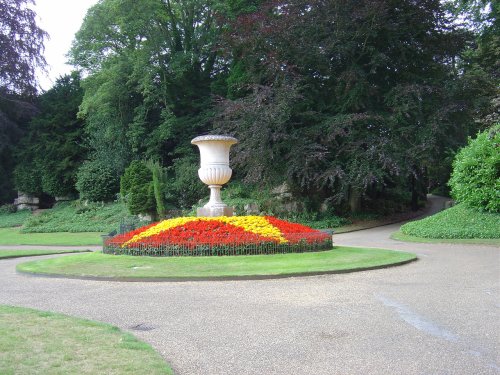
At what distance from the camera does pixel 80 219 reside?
3256 centimetres

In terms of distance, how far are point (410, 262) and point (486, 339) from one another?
6.59 m

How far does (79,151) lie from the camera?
131 feet

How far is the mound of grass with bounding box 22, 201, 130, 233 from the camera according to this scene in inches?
1180

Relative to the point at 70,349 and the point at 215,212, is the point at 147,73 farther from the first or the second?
the point at 70,349

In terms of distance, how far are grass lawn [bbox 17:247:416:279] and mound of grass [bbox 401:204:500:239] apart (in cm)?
567

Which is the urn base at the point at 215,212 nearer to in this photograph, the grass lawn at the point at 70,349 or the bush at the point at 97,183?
the grass lawn at the point at 70,349

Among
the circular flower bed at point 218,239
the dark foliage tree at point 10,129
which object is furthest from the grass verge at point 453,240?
the dark foliage tree at point 10,129

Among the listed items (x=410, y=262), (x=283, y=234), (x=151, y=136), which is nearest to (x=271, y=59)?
(x=151, y=136)

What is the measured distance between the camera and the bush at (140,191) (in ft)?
99.3

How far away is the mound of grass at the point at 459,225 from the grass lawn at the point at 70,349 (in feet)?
48.6

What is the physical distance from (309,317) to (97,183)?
31.1m

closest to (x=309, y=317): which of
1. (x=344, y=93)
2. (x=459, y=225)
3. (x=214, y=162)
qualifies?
(x=214, y=162)

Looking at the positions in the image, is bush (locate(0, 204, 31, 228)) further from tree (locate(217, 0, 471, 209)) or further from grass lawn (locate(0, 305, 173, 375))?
grass lawn (locate(0, 305, 173, 375))

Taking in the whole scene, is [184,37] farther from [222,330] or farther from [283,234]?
[222,330]
